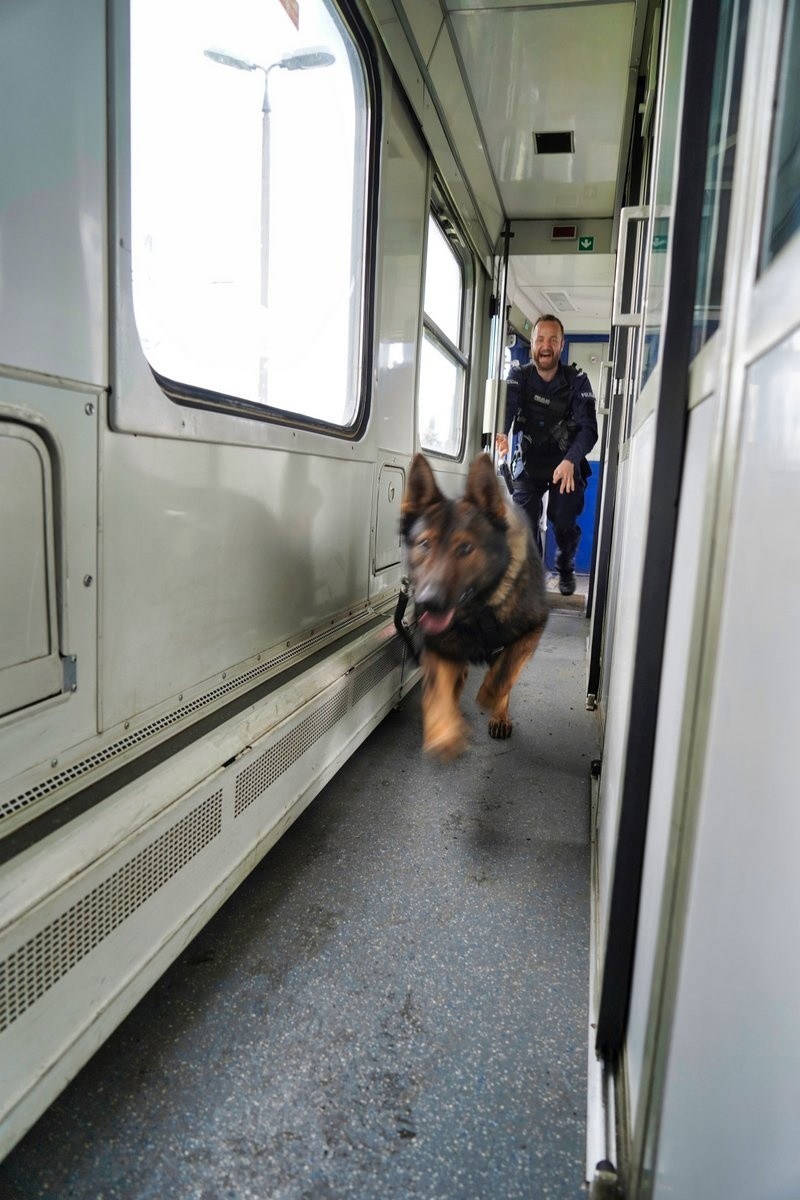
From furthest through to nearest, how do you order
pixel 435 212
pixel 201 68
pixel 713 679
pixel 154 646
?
pixel 435 212 → pixel 201 68 → pixel 154 646 → pixel 713 679

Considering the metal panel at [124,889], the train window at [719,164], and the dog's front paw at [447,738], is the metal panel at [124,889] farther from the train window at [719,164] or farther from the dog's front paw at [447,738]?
the train window at [719,164]

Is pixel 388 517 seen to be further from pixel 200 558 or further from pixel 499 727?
pixel 200 558

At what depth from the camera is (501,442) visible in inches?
223

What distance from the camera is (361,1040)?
1.47m

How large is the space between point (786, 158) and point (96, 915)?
144 centimetres

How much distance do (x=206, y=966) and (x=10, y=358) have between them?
138 cm

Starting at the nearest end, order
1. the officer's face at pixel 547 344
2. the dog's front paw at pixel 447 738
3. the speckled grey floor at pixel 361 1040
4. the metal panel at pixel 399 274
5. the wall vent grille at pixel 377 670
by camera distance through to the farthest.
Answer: the speckled grey floor at pixel 361 1040
the dog's front paw at pixel 447 738
the wall vent grille at pixel 377 670
the metal panel at pixel 399 274
the officer's face at pixel 547 344

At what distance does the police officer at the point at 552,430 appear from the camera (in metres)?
5.21

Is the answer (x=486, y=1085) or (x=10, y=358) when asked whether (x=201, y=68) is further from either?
(x=486, y=1085)

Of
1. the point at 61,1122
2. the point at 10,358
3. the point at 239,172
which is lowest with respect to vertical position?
the point at 61,1122

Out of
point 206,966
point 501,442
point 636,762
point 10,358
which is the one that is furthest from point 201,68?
point 501,442

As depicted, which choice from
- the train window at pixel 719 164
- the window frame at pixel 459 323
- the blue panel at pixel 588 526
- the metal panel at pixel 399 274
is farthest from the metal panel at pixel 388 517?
the blue panel at pixel 588 526

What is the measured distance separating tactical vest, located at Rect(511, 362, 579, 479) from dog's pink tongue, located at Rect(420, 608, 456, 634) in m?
3.40

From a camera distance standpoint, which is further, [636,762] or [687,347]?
[636,762]
